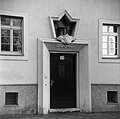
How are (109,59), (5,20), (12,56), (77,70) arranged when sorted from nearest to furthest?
1. (12,56)
2. (5,20)
3. (77,70)
4. (109,59)

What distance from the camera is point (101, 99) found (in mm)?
12789

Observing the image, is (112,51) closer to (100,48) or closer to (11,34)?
(100,48)

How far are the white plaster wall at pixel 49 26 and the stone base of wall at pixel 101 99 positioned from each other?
9.9 inches

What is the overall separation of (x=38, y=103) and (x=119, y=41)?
14.5 ft

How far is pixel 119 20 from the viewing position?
43.5 ft

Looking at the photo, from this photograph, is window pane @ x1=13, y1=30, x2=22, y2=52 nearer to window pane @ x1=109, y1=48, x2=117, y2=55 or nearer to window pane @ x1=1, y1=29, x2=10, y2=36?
window pane @ x1=1, y1=29, x2=10, y2=36

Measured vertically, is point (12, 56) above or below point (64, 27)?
below

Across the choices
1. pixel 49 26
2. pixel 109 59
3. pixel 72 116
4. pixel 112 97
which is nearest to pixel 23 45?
pixel 49 26

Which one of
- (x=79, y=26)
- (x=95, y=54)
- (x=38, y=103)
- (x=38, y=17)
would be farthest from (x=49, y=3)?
(x=38, y=103)

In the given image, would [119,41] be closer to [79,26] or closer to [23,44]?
[79,26]

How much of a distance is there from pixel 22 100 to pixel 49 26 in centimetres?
305

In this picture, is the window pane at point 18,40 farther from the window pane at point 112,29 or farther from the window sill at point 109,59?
the window pane at point 112,29

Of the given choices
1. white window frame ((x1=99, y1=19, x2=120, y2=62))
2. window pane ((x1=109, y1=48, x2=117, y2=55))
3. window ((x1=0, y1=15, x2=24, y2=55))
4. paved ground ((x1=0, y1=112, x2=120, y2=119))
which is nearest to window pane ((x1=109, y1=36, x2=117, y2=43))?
white window frame ((x1=99, y1=19, x2=120, y2=62))

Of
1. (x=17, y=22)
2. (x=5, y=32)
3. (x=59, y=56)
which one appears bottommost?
(x=59, y=56)
